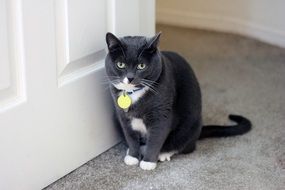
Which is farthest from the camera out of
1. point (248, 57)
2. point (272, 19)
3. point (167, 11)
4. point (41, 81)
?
point (167, 11)

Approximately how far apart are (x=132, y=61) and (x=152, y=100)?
5.4 inches

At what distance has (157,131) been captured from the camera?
149 centimetres

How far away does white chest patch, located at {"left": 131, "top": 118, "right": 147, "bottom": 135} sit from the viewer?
1487mm

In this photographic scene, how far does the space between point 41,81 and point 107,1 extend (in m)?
0.34

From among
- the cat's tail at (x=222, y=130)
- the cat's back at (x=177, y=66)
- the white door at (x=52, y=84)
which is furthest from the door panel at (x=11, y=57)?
the cat's tail at (x=222, y=130)

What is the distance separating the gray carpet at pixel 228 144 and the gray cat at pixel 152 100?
0.05 m

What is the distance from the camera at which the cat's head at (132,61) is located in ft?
4.52

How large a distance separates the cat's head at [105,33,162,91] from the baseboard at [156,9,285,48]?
1.39 metres

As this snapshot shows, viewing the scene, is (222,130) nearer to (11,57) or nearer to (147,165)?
(147,165)

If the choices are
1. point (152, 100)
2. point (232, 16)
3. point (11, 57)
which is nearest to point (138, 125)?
point (152, 100)

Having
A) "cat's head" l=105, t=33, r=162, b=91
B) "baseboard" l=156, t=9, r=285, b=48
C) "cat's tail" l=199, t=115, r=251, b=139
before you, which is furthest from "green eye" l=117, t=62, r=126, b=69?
"baseboard" l=156, t=9, r=285, b=48

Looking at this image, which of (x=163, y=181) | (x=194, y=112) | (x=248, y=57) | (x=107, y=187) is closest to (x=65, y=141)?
(x=107, y=187)

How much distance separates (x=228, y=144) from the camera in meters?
1.68

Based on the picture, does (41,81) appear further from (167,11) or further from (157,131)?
(167,11)
